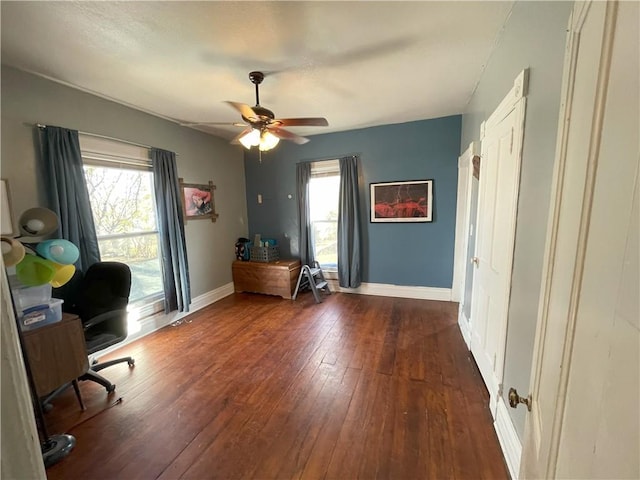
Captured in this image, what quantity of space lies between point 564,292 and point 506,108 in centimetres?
158

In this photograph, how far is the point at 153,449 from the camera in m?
1.61

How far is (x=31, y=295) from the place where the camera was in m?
1.84

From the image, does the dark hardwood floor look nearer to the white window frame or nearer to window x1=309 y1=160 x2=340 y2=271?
the white window frame

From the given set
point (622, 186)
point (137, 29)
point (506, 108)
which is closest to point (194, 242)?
point (137, 29)

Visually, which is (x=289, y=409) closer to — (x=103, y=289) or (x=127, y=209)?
(x=103, y=289)

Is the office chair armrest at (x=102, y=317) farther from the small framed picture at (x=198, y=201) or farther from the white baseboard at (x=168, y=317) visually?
the small framed picture at (x=198, y=201)

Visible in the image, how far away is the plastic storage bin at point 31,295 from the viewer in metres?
1.76

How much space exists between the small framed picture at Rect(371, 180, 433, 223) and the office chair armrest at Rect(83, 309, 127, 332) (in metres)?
3.23

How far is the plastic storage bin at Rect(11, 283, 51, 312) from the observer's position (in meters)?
1.76

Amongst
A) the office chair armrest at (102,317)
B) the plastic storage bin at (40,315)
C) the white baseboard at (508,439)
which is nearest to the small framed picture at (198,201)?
the office chair armrest at (102,317)

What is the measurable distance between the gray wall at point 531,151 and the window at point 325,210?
269 centimetres

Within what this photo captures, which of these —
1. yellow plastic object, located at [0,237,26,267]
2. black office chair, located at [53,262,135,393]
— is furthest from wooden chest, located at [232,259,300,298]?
yellow plastic object, located at [0,237,26,267]

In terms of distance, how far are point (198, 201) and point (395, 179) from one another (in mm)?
2850

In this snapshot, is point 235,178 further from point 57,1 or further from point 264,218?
point 57,1
